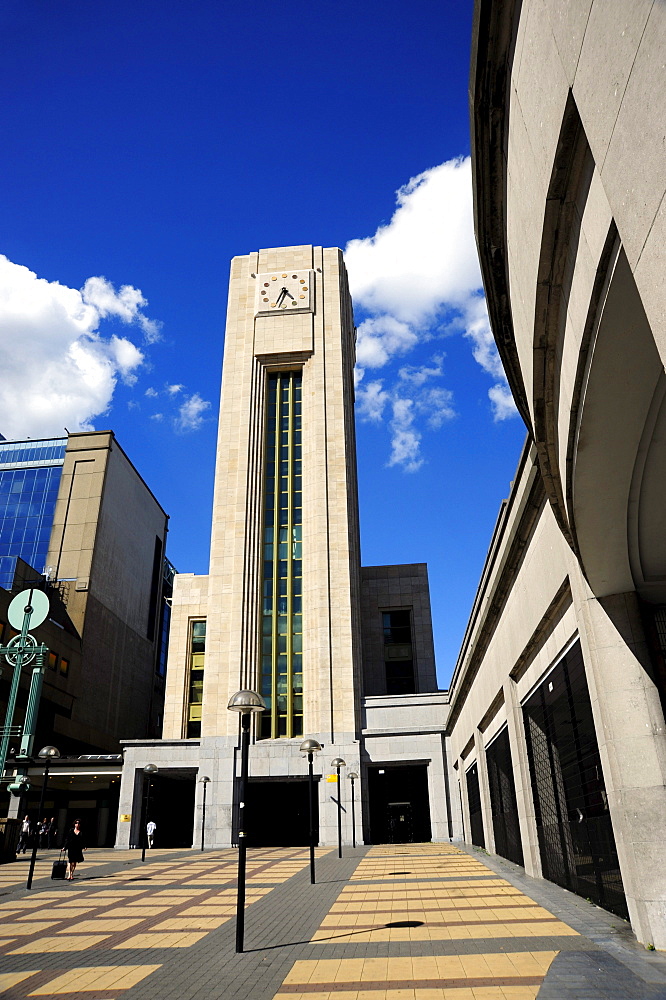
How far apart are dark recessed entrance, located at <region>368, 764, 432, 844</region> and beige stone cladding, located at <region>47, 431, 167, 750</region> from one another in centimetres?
2451

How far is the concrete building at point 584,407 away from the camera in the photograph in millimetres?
3455

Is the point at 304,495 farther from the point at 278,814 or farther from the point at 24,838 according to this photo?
the point at 24,838

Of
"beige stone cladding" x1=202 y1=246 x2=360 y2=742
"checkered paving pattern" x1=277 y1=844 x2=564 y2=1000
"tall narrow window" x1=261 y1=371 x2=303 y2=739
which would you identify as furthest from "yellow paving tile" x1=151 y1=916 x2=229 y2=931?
"tall narrow window" x1=261 y1=371 x2=303 y2=739

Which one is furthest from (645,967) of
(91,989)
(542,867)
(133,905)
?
(133,905)

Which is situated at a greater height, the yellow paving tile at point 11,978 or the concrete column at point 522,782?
the concrete column at point 522,782

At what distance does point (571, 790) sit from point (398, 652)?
42.1 meters

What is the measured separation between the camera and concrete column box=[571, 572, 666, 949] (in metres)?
8.45

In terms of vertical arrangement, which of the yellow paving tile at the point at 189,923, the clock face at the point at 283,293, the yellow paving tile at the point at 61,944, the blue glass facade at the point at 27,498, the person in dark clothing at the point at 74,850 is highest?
the clock face at the point at 283,293

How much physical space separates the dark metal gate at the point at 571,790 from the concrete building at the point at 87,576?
1666 inches

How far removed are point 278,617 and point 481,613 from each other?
25.3 meters

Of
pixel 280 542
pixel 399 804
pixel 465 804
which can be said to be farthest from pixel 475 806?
pixel 280 542

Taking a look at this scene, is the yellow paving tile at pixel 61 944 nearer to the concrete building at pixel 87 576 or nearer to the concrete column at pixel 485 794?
the concrete column at pixel 485 794

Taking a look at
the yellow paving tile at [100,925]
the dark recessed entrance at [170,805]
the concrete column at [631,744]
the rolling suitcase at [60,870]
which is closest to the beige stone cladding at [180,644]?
the dark recessed entrance at [170,805]

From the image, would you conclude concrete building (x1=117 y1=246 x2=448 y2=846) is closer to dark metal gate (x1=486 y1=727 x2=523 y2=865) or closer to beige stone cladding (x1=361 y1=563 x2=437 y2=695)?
beige stone cladding (x1=361 y1=563 x2=437 y2=695)
